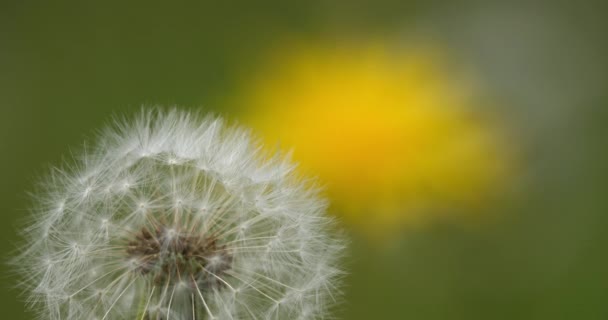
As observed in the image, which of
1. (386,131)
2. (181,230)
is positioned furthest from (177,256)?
(386,131)

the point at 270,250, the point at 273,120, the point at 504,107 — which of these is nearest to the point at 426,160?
the point at 504,107

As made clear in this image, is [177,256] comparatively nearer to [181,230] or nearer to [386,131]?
[181,230]

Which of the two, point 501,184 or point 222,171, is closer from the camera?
point 222,171

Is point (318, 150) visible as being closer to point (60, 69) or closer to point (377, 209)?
point (377, 209)

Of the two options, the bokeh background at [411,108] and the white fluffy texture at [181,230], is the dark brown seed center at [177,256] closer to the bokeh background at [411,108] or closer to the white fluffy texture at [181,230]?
the white fluffy texture at [181,230]

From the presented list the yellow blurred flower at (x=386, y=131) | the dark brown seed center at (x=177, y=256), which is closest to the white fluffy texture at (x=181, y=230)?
the dark brown seed center at (x=177, y=256)

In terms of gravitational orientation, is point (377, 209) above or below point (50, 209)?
above

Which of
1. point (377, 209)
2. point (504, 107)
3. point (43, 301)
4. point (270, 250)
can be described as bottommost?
point (43, 301)
